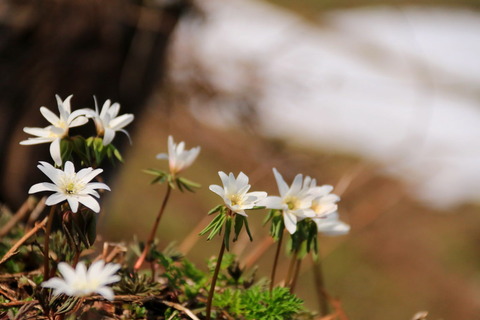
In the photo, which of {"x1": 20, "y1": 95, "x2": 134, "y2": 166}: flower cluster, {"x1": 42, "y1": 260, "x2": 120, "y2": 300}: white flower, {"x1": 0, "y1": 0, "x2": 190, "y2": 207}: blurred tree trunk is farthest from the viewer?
{"x1": 0, "y1": 0, "x2": 190, "y2": 207}: blurred tree trunk

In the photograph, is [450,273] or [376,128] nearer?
[450,273]

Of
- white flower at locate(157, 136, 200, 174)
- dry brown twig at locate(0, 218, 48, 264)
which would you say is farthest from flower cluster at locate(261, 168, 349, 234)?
dry brown twig at locate(0, 218, 48, 264)

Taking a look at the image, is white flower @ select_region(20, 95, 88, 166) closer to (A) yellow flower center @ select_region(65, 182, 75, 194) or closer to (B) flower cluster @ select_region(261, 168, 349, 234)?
(A) yellow flower center @ select_region(65, 182, 75, 194)

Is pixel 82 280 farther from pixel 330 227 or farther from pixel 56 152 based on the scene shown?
pixel 330 227

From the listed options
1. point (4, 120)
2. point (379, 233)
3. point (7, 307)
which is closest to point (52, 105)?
point (4, 120)

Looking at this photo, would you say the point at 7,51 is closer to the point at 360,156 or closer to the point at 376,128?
the point at 360,156

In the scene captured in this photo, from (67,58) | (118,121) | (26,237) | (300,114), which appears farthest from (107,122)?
(300,114)

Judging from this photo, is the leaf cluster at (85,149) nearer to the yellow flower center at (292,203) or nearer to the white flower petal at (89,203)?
the white flower petal at (89,203)
